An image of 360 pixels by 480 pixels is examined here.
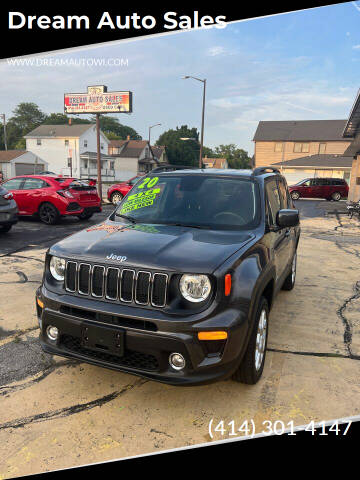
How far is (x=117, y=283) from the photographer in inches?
107

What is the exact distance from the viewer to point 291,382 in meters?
3.28

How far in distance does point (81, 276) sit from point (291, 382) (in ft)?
6.58

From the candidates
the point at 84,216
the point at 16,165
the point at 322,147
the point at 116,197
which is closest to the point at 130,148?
the point at 16,165

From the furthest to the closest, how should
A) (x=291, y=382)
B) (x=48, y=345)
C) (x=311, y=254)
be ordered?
(x=311, y=254) → (x=291, y=382) → (x=48, y=345)

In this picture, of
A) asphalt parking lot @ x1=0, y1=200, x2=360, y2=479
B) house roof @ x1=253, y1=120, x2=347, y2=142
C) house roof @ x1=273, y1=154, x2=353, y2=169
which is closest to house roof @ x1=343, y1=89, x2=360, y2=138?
asphalt parking lot @ x1=0, y1=200, x2=360, y2=479

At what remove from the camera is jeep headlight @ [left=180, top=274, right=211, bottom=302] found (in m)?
2.62

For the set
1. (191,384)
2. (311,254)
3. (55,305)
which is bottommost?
(311,254)

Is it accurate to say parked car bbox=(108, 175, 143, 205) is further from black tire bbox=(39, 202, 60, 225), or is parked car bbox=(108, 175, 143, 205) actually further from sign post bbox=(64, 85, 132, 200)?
sign post bbox=(64, 85, 132, 200)

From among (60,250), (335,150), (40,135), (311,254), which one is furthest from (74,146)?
(60,250)

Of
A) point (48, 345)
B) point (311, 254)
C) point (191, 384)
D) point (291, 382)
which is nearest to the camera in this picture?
point (191, 384)

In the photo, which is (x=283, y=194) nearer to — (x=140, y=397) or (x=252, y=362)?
(x=252, y=362)

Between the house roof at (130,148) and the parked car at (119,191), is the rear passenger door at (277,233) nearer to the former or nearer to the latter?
the parked car at (119,191)

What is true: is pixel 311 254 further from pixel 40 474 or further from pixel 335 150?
pixel 335 150

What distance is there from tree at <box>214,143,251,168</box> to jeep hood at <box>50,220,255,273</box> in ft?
412
